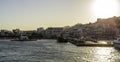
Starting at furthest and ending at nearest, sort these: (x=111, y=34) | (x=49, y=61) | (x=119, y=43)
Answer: (x=111, y=34), (x=119, y=43), (x=49, y=61)

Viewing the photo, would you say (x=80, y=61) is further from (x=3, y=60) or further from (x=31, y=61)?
(x=3, y=60)

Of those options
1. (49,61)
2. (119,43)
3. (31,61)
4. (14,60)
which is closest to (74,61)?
(49,61)

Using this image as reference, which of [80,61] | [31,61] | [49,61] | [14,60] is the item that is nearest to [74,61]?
[80,61]

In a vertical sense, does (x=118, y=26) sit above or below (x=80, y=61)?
above

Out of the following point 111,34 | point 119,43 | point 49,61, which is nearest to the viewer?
point 49,61

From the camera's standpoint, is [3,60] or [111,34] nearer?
[3,60]

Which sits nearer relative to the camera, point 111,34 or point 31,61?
point 31,61

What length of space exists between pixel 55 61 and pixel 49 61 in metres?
1.06

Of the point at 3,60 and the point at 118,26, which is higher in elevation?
the point at 118,26

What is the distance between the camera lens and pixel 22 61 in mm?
51094

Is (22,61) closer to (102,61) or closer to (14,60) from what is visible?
(14,60)

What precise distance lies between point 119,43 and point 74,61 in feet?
121

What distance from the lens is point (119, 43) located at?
85.1m

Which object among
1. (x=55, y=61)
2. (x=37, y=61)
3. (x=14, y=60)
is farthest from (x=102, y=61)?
(x=14, y=60)
